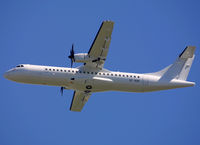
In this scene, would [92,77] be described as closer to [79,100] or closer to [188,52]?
[79,100]

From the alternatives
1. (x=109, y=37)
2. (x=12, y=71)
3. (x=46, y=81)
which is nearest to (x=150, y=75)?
(x=109, y=37)

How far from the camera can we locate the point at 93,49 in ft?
76.4

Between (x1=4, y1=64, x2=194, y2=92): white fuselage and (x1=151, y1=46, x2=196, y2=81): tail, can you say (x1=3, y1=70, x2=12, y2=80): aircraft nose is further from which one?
(x1=151, y1=46, x2=196, y2=81): tail

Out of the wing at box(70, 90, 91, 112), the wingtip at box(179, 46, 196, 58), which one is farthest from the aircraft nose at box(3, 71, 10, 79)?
the wingtip at box(179, 46, 196, 58)

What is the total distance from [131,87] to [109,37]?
4.15m

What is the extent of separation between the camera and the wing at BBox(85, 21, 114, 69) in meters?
22.0

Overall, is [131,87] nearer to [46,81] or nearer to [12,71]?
[46,81]

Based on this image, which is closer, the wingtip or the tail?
the wingtip

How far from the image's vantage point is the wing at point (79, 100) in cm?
2653

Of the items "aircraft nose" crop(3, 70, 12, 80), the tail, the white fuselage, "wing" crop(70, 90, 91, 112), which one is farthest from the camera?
"wing" crop(70, 90, 91, 112)

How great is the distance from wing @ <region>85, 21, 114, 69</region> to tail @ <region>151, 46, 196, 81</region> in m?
4.62

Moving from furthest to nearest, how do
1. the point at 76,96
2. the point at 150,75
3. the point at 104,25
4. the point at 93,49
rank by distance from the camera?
the point at 76,96 < the point at 150,75 < the point at 93,49 < the point at 104,25

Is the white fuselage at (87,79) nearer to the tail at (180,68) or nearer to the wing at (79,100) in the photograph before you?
the tail at (180,68)

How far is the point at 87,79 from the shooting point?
2383 cm
